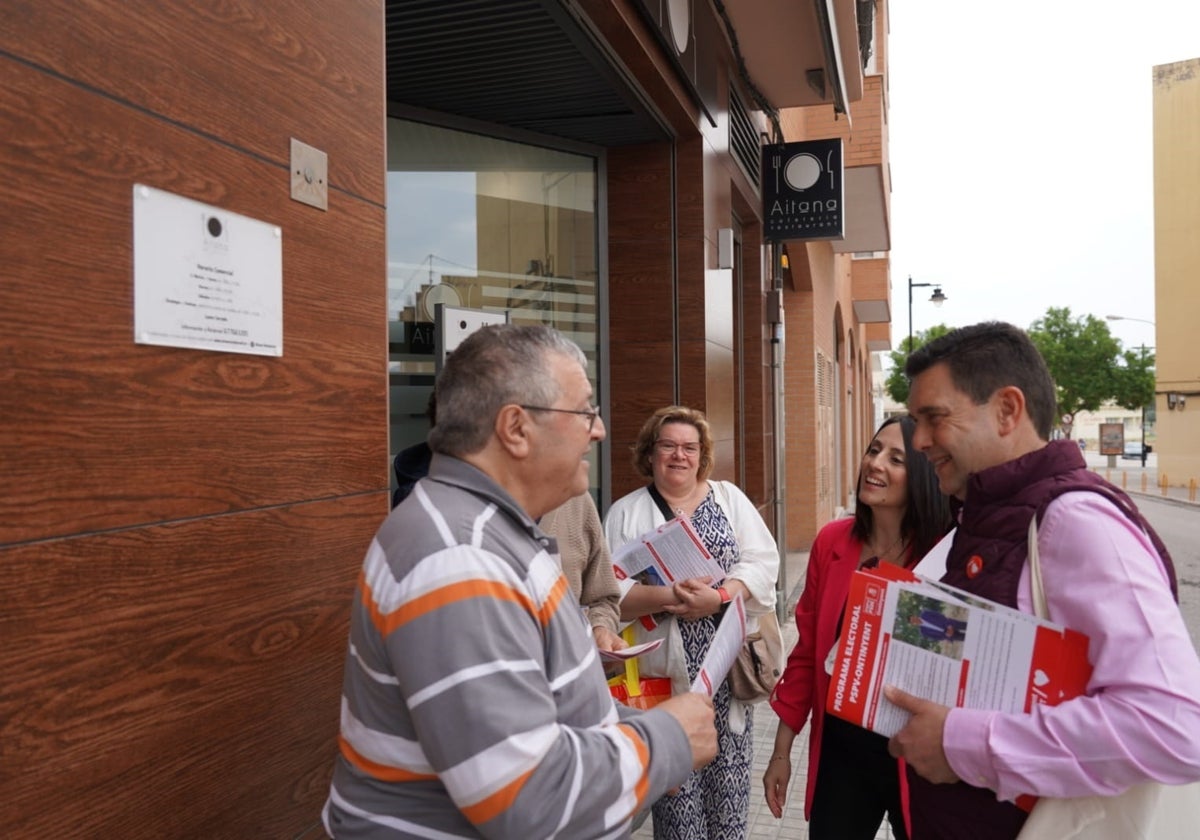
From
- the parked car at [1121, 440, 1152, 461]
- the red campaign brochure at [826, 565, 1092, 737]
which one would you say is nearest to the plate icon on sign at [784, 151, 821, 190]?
→ the red campaign brochure at [826, 565, 1092, 737]

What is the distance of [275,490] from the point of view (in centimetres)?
205

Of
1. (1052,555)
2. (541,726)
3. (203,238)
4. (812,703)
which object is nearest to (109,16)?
(203,238)

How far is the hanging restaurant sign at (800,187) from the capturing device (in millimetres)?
8680

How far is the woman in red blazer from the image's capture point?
2.85 m

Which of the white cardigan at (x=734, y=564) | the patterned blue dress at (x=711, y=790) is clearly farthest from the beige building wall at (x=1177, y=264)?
the patterned blue dress at (x=711, y=790)

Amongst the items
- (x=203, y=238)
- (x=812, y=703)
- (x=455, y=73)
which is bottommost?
(x=812, y=703)

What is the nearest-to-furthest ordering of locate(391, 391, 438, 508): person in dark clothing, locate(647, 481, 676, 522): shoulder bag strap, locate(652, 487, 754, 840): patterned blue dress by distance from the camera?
locate(391, 391, 438, 508): person in dark clothing → locate(652, 487, 754, 840): patterned blue dress → locate(647, 481, 676, 522): shoulder bag strap

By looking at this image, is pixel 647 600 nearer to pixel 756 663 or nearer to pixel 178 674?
pixel 756 663

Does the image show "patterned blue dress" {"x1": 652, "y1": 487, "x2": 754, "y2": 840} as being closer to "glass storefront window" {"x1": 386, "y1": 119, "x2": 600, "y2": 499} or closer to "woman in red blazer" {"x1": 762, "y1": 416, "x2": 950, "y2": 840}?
"woman in red blazer" {"x1": 762, "y1": 416, "x2": 950, "y2": 840}

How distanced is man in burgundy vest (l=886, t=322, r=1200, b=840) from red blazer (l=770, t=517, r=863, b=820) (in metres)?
0.65

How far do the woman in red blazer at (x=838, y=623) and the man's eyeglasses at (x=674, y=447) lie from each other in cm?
86

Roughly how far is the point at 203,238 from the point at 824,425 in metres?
14.9

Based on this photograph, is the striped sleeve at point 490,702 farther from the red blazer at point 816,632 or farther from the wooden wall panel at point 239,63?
the red blazer at point 816,632

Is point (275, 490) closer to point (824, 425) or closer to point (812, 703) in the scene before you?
point (812, 703)
